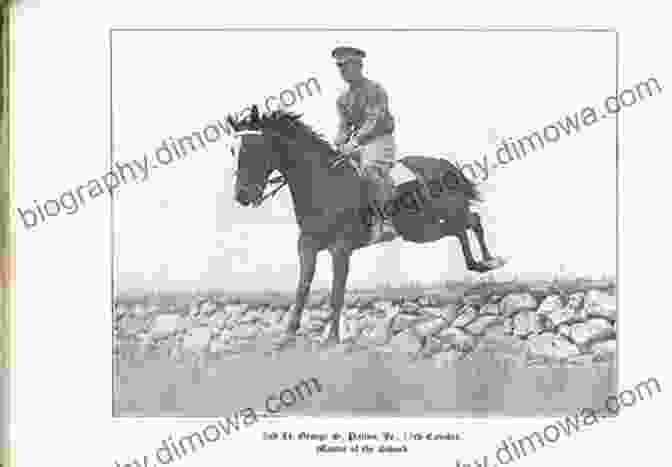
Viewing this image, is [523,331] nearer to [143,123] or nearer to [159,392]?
[159,392]

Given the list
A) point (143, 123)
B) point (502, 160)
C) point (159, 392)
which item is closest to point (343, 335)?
point (159, 392)

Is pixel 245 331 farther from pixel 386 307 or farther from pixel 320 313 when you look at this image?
pixel 386 307

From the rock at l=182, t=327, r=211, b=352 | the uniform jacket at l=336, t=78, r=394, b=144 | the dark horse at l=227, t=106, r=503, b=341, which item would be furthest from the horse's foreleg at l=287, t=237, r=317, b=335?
the uniform jacket at l=336, t=78, r=394, b=144

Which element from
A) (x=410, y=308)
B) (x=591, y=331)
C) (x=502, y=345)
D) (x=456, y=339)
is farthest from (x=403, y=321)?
(x=591, y=331)

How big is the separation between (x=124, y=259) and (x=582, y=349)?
1.17 metres

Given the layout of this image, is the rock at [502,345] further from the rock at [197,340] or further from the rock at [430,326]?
the rock at [197,340]

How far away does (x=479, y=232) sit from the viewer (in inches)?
66.1

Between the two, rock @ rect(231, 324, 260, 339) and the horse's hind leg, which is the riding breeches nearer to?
the horse's hind leg

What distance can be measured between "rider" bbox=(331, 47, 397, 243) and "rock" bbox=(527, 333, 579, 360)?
A: 446 mm

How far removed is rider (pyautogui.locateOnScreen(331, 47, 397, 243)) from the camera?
1668 mm

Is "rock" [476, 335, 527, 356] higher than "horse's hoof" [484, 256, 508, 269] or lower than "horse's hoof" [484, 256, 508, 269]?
lower

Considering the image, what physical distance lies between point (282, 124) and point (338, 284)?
0.43 meters

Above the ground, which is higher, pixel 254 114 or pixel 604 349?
pixel 254 114

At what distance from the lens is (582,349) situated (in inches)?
65.6
